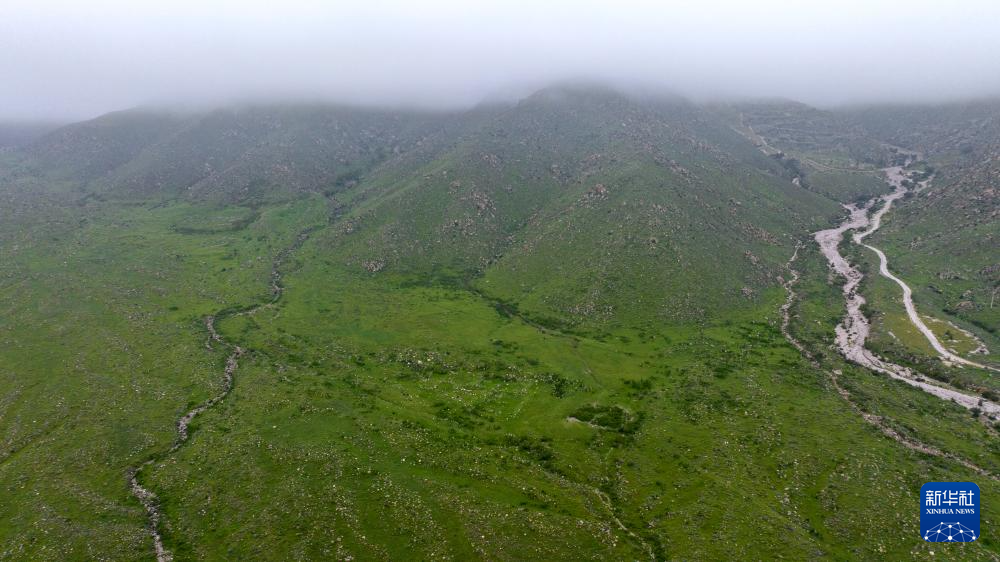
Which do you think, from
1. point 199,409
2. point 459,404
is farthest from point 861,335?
point 199,409

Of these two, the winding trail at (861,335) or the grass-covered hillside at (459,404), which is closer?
the grass-covered hillside at (459,404)

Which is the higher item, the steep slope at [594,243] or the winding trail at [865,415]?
the steep slope at [594,243]

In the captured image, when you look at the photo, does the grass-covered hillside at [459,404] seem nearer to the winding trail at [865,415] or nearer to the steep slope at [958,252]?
the winding trail at [865,415]

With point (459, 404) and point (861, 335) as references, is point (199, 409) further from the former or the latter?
point (861, 335)

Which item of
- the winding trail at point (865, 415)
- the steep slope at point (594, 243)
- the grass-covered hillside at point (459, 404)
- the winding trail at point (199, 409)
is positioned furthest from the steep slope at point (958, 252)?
the winding trail at point (199, 409)

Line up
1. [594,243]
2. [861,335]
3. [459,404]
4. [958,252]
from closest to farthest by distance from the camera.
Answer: [459,404] < [861,335] < [958,252] < [594,243]

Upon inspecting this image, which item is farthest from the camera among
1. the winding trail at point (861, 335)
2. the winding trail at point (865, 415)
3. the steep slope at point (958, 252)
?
the steep slope at point (958, 252)
